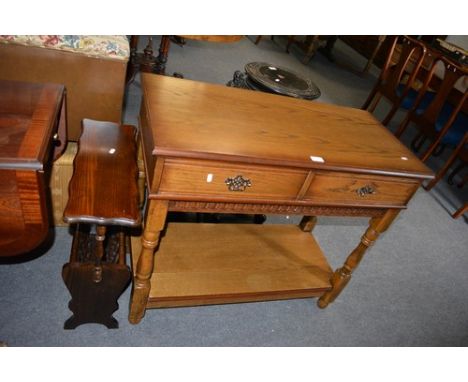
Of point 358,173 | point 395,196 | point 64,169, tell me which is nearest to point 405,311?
point 395,196

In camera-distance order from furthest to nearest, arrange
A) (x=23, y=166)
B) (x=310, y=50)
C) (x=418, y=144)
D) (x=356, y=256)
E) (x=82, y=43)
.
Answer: (x=310, y=50) → (x=418, y=144) → (x=82, y=43) → (x=356, y=256) → (x=23, y=166)

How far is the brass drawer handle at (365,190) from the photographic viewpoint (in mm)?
1268

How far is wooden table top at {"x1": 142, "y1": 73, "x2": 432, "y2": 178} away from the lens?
1.05 m

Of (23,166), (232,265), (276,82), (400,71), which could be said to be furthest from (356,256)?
(400,71)

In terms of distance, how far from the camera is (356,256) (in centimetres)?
159

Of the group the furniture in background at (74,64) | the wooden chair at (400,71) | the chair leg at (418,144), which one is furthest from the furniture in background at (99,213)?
the chair leg at (418,144)

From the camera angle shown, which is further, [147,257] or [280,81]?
[280,81]

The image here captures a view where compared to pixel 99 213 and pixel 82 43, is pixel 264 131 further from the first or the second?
pixel 82 43

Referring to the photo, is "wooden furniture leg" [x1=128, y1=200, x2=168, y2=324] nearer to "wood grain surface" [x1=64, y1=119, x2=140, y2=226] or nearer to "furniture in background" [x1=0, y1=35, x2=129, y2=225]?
"wood grain surface" [x1=64, y1=119, x2=140, y2=226]

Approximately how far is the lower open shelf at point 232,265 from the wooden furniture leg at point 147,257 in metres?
0.05

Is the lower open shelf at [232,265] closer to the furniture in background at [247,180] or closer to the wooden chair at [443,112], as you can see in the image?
the furniture in background at [247,180]

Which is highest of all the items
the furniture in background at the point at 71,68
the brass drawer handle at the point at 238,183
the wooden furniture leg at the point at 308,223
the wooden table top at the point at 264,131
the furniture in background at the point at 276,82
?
the wooden table top at the point at 264,131

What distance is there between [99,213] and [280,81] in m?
1.40

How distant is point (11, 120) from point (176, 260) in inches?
33.7
